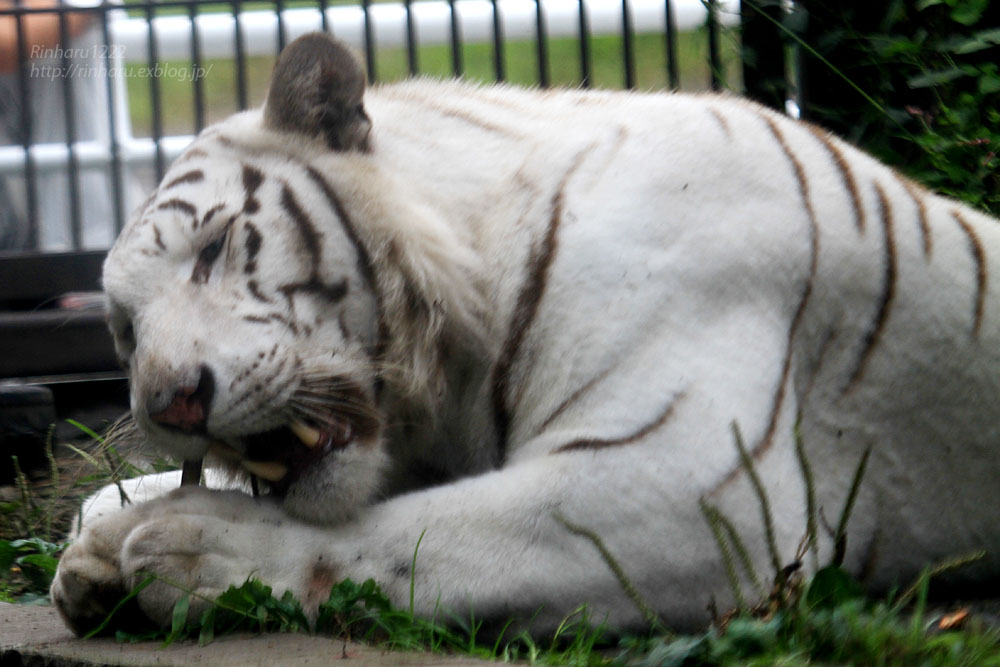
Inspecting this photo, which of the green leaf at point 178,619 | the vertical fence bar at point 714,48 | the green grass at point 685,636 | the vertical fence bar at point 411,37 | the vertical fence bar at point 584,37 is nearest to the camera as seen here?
→ the green grass at point 685,636

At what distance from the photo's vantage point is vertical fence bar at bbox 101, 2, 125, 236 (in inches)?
183

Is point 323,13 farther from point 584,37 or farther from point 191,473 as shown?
point 191,473

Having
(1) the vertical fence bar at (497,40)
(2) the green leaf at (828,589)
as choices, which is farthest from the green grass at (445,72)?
(2) the green leaf at (828,589)

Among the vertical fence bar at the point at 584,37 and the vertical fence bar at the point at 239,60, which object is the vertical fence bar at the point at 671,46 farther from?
the vertical fence bar at the point at 239,60

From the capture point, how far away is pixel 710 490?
168 cm

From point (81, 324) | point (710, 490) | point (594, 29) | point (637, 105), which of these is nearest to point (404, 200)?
point (637, 105)

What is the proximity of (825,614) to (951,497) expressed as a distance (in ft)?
2.48

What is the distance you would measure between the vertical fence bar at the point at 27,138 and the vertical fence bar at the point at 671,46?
8.57 ft

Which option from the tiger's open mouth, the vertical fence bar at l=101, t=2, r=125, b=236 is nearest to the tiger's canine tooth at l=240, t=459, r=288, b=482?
the tiger's open mouth

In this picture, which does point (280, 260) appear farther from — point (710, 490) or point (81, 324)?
point (81, 324)

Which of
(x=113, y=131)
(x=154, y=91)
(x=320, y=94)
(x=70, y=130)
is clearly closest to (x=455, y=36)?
(x=154, y=91)

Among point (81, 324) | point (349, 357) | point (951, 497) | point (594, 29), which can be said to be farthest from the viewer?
point (594, 29)

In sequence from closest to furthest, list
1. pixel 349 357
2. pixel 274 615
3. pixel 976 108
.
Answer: pixel 274 615 < pixel 349 357 < pixel 976 108

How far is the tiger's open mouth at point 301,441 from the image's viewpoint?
1.82 meters
